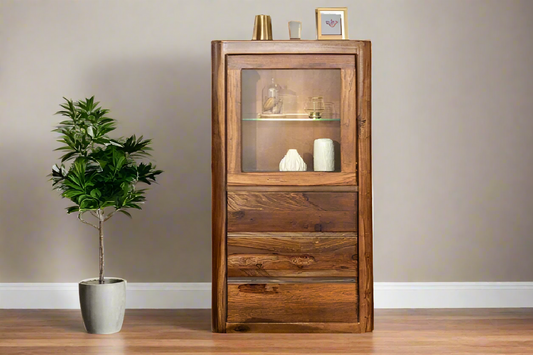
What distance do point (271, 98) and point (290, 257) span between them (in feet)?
2.62

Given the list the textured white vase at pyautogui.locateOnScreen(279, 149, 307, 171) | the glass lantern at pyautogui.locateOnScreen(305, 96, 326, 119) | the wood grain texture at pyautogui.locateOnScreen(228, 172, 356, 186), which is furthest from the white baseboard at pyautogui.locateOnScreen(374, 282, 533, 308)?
the glass lantern at pyautogui.locateOnScreen(305, 96, 326, 119)

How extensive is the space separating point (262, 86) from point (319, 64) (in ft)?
0.99

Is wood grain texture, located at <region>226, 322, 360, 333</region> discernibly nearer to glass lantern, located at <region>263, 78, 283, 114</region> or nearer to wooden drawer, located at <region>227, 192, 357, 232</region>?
wooden drawer, located at <region>227, 192, 357, 232</region>

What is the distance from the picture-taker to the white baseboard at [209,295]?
297 centimetres

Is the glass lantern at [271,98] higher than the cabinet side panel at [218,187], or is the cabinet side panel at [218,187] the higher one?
the glass lantern at [271,98]

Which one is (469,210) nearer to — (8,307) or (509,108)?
(509,108)

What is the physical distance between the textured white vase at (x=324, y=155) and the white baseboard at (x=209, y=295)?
38.1 inches

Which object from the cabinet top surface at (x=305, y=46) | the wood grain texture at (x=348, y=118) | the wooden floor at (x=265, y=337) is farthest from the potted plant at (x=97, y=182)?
the wood grain texture at (x=348, y=118)

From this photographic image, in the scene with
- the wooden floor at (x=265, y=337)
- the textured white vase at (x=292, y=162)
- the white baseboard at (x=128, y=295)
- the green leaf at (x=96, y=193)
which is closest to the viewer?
the wooden floor at (x=265, y=337)

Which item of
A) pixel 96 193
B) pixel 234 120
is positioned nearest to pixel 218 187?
pixel 234 120

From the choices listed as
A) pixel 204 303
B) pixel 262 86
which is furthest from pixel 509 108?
pixel 204 303

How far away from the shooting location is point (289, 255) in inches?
96.0

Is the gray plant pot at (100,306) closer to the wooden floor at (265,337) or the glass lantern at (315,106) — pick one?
the wooden floor at (265,337)

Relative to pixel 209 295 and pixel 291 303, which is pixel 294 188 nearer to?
pixel 291 303
